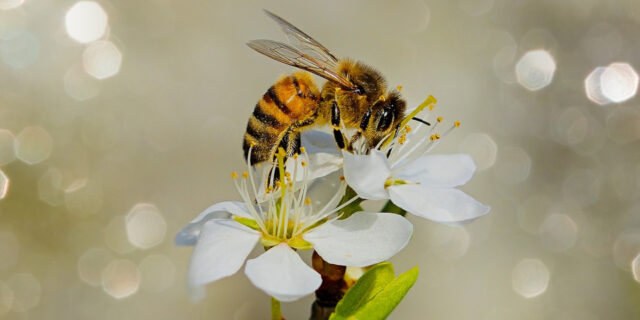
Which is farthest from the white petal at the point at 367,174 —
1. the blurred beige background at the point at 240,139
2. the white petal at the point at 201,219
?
the blurred beige background at the point at 240,139

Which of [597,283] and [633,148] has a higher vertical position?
[633,148]

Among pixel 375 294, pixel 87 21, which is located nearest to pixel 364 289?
pixel 375 294

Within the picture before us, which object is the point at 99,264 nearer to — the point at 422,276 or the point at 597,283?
the point at 422,276

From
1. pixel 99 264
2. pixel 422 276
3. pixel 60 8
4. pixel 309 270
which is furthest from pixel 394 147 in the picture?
pixel 60 8

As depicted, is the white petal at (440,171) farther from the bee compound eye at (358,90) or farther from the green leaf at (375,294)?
the green leaf at (375,294)

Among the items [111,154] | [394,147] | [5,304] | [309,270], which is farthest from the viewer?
[111,154]

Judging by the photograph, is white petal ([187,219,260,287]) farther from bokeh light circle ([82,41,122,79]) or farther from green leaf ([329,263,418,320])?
bokeh light circle ([82,41,122,79])

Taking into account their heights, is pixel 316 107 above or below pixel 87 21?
below

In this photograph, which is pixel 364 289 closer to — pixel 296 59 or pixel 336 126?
pixel 336 126
